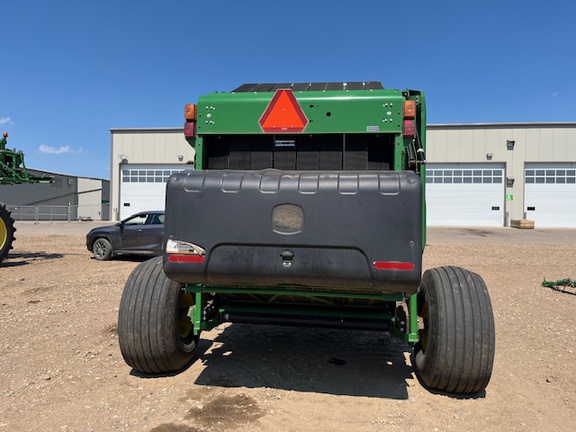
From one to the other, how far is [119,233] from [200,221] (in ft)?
27.7

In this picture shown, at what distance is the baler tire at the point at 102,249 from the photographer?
1019cm

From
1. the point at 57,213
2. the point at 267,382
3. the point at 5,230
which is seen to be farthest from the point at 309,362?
the point at 57,213

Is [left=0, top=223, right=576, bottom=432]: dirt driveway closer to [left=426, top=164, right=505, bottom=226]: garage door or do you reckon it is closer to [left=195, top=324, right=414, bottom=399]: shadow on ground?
[left=195, top=324, right=414, bottom=399]: shadow on ground

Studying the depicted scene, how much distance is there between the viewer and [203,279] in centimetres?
265

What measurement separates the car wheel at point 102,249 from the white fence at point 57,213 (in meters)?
18.8

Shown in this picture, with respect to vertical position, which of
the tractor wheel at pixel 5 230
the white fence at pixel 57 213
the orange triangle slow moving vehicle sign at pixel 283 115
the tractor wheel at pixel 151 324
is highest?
the orange triangle slow moving vehicle sign at pixel 283 115

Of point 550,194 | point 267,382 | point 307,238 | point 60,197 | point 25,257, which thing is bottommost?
point 267,382

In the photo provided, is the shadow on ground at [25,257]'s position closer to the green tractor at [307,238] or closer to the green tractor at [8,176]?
the green tractor at [8,176]

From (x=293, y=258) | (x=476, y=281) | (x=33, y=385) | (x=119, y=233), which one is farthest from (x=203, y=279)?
(x=119, y=233)

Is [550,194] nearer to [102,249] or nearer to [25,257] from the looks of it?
[102,249]

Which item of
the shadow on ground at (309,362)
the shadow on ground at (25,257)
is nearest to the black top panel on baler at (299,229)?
the shadow on ground at (309,362)

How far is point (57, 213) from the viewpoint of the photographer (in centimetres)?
3167

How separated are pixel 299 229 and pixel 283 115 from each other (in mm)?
1277

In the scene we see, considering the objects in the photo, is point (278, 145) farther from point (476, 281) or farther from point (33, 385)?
point (33, 385)
